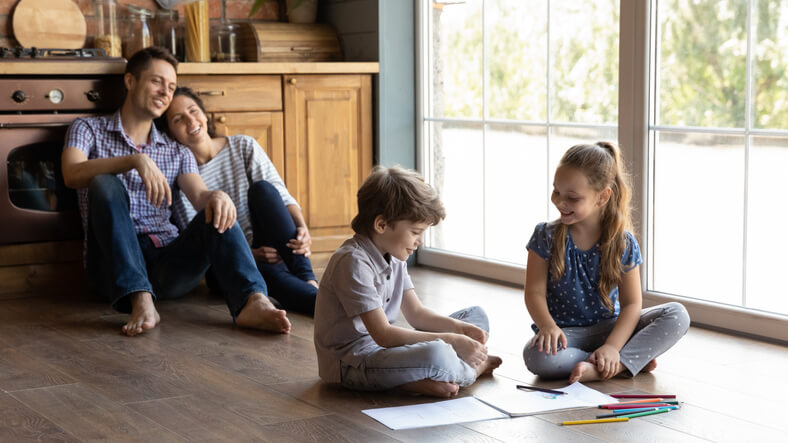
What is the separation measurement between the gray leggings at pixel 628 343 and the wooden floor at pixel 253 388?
0.14 ft

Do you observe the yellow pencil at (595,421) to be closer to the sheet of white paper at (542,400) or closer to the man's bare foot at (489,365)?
the sheet of white paper at (542,400)

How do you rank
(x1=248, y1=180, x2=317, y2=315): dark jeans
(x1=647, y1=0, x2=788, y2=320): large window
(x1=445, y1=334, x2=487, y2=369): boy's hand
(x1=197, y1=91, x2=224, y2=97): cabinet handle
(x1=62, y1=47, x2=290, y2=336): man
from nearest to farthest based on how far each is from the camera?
1. (x1=445, y1=334, x2=487, y2=369): boy's hand
2. (x1=647, y1=0, x2=788, y2=320): large window
3. (x1=62, y1=47, x2=290, y2=336): man
4. (x1=248, y1=180, x2=317, y2=315): dark jeans
5. (x1=197, y1=91, x2=224, y2=97): cabinet handle

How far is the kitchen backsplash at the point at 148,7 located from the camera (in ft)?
12.6

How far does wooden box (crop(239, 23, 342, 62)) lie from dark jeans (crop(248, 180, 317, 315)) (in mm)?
882

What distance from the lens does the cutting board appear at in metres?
3.84

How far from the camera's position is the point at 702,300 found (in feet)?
9.92

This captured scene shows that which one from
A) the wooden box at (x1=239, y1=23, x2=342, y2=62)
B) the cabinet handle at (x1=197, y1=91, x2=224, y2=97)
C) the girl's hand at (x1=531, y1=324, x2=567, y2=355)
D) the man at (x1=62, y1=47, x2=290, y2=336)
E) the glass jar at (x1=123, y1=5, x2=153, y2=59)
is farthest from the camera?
the wooden box at (x1=239, y1=23, x2=342, y2=62)

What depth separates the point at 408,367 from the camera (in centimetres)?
218

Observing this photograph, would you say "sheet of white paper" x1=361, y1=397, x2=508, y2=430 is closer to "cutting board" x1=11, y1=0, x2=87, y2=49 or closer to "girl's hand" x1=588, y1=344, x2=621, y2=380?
"girl's hand" x1=588, y1=344, x2=621, y2=380

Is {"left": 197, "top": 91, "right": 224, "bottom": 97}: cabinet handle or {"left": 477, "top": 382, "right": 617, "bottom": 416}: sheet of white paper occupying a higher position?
{"left": 197, "top": 91, "right": 224, "bottom": 97}: cabinet handle

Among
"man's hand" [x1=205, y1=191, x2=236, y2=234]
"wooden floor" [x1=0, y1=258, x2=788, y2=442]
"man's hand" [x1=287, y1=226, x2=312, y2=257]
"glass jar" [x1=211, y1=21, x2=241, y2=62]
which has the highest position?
"glass jar" [x1=211, y1=21, x2=241, y2=62]

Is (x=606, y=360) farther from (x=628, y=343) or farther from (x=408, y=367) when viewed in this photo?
(x=408, y=367)

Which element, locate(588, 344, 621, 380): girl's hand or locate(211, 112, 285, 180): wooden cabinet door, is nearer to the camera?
locate(588, 344, 621, 380): girl's hand

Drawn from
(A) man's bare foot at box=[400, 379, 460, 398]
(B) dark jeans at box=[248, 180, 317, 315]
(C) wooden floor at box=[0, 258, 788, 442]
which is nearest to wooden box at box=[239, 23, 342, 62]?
(B) dark jeans at box=[248, 180, 317, 315]
